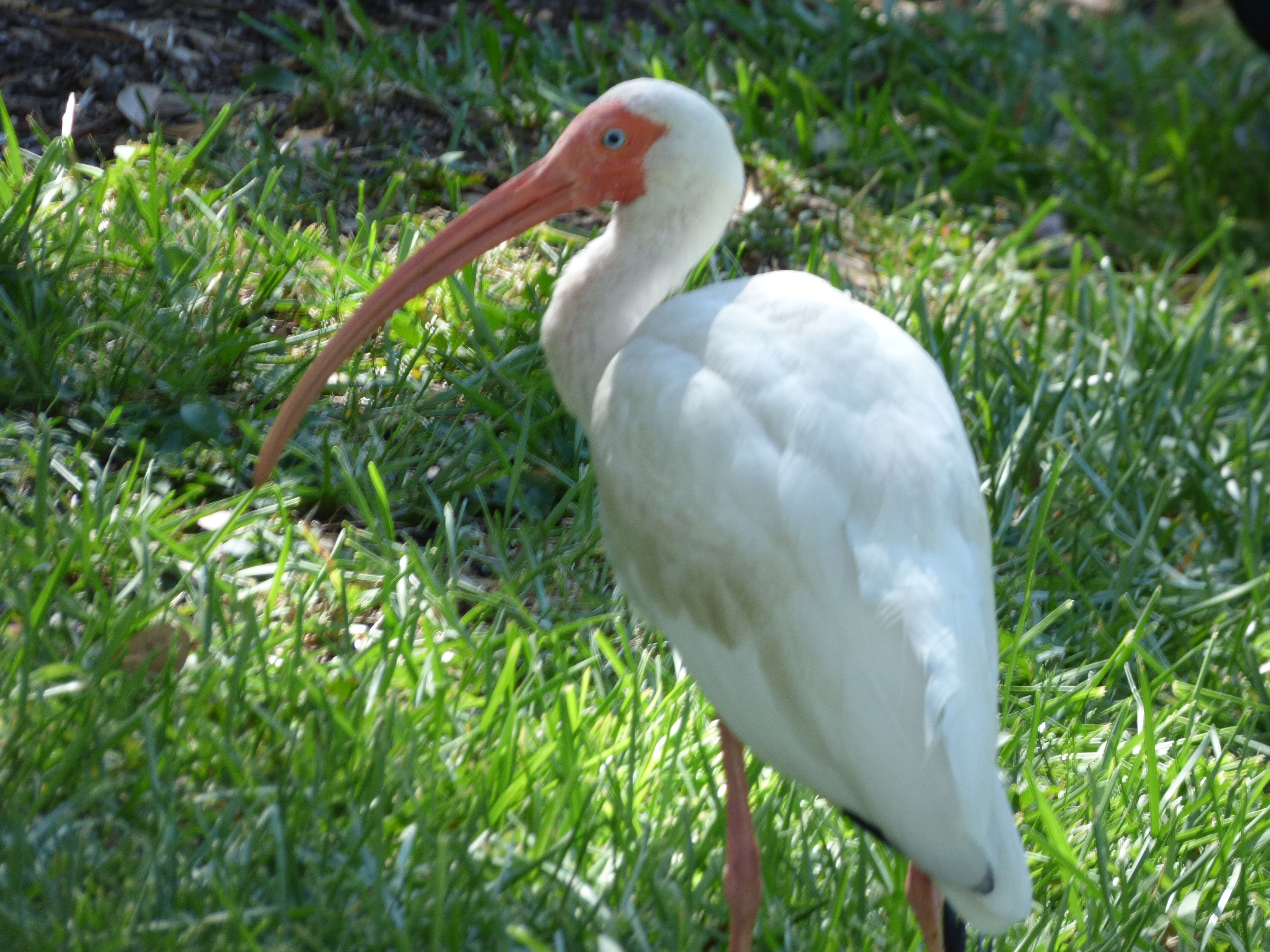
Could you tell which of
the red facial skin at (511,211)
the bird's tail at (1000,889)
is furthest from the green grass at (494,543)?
the bird's tail at (1000,889)

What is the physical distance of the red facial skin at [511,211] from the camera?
2.59 meters

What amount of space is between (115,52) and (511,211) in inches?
71.4

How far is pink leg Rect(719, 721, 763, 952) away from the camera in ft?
6.89

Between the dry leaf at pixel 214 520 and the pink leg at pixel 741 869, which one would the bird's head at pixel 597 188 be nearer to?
the dry leaf at pixel 214 520

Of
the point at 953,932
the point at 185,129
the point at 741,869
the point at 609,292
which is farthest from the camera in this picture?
the point at 185,129

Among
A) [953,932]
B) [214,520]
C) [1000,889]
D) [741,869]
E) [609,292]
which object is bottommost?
[953,932]

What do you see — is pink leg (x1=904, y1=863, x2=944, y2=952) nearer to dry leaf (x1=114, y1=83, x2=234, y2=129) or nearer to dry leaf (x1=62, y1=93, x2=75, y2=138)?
dry leaf (x1=62, y1=93, x2=75, y2=138)

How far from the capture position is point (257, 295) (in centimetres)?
314

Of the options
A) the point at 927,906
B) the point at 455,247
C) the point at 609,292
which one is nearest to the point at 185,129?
the point at 455,247

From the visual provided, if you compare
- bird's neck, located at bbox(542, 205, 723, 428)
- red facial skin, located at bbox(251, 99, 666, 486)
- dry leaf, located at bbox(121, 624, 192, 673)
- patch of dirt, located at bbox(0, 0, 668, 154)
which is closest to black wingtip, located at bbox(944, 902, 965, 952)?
bird's neck, located at bbox(542, 205, 723, 428)

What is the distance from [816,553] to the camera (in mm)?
1960

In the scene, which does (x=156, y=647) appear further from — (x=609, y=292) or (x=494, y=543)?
(x=609, y=292)

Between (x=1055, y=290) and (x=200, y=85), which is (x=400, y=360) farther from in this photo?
(x=1055, y=290)

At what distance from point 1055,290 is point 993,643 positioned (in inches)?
107
